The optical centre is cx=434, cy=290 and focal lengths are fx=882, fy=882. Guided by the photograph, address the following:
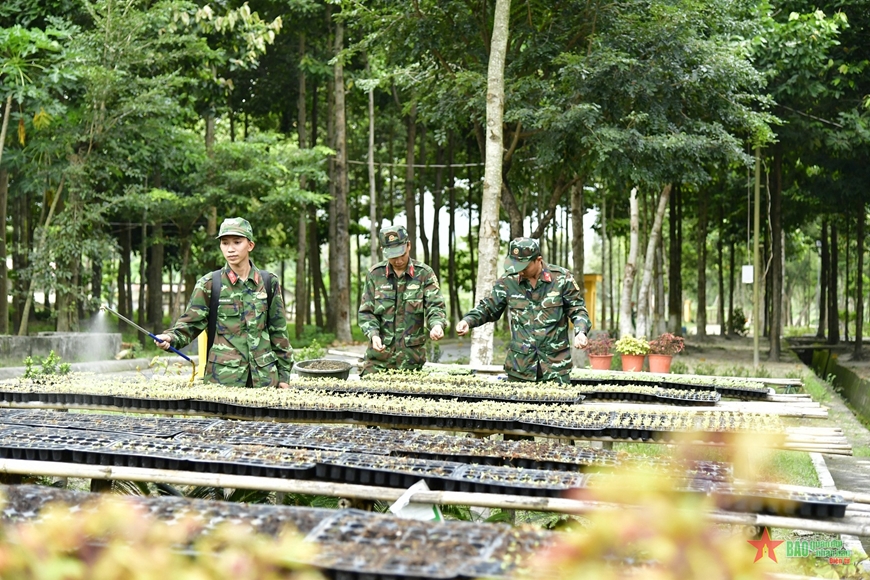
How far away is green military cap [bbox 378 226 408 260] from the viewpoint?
6.42 metres

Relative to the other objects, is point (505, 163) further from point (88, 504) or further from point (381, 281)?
point (88, 504)

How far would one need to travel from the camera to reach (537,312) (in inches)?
242

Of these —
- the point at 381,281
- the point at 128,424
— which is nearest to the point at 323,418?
the point at 128,424

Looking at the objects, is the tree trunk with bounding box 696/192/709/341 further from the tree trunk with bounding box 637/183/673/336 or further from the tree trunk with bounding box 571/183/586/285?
the tree trunk with bounding box 571/183/586/285

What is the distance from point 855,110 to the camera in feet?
53.4

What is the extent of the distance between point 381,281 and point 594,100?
7457 millimetres

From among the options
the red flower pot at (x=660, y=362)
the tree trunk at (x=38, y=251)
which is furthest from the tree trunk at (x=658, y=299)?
the tree trunk at (x=38, y=251)

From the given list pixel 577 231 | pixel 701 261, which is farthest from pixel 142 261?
pixel 701 261

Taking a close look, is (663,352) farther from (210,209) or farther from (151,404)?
(151,404)

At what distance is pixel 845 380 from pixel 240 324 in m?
14.3

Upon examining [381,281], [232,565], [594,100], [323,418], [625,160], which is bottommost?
[323,418]

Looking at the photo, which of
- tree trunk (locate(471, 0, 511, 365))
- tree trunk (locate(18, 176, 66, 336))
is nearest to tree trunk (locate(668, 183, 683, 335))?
tree trunk (locate(471, 0, 511, 365))

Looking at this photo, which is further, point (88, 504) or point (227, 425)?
point (227, 425)

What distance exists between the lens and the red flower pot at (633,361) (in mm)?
13477
